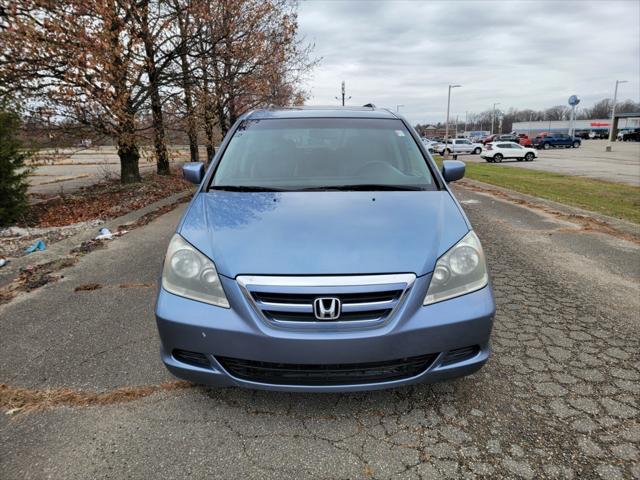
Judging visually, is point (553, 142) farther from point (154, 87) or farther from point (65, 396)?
point (65, 396)

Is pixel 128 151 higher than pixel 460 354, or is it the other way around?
pixel 128 151

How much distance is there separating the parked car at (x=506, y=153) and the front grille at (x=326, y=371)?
116ft

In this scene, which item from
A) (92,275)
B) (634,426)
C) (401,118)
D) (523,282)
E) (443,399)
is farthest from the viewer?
(92,275)

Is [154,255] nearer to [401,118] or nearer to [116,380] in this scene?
[116,380]

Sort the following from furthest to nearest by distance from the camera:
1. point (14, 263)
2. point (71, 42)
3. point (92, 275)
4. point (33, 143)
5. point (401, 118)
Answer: point (33, 143) → point (71, 42) → point (14, 263) → point (92, 275) → point (401, 118)

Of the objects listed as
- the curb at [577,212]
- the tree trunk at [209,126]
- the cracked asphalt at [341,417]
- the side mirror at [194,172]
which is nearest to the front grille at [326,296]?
the cracked asphalt at [341,417]

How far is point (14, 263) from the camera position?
5.26 metres

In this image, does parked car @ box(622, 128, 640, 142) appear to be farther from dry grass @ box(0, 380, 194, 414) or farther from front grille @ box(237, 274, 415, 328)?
dry grass @ box(0, 380, 194, 414)

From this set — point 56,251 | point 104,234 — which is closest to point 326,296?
point 56,251

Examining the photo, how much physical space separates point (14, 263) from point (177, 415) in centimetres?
422

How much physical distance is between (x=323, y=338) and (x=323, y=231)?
25.3 inches

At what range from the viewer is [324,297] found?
2037 mm

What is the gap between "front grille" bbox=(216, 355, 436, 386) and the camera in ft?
6.93

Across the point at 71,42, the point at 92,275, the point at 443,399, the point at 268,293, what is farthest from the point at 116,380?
the point at 71,42
